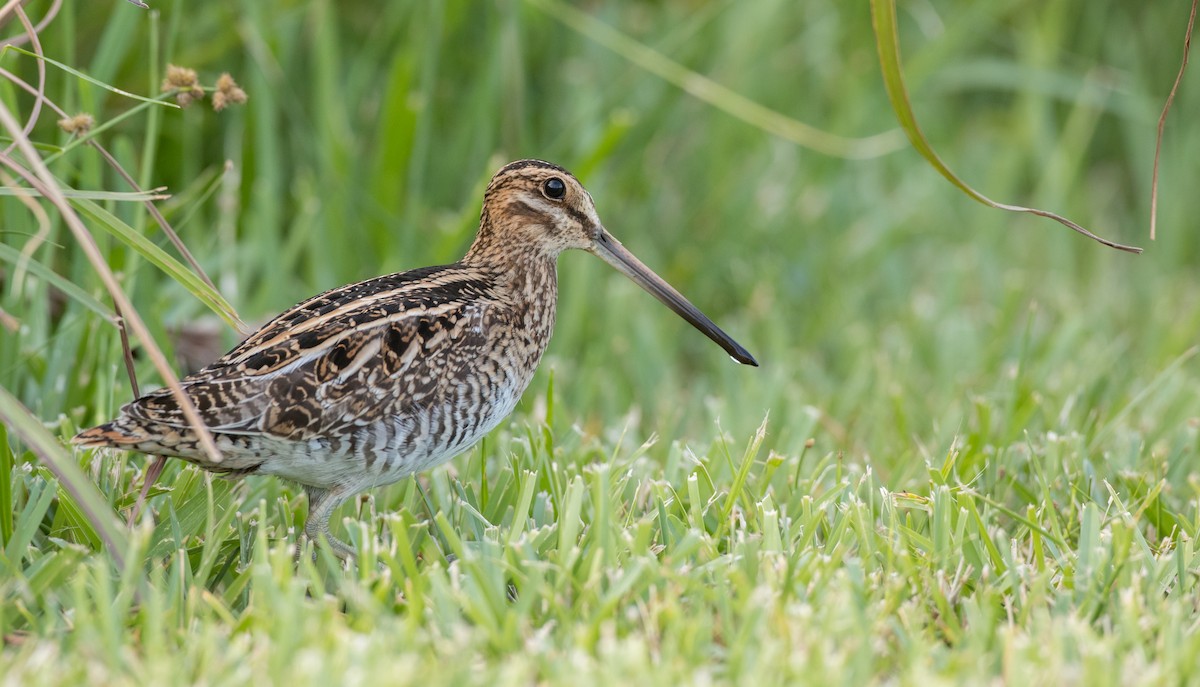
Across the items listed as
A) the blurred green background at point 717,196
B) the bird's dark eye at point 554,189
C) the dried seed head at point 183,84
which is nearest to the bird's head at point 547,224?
the bird's dark eye at point 554,189

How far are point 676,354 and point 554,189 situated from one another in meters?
1.86

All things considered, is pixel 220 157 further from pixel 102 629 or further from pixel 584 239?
pixel 102 629

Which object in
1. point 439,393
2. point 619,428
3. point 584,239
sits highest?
point 584,239

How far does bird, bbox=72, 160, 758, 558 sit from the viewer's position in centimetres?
299

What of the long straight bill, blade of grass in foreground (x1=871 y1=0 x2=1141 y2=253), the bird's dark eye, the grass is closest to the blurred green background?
the grass

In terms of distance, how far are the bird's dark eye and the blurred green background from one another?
449mm

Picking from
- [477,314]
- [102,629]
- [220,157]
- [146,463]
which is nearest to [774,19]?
[220,157]

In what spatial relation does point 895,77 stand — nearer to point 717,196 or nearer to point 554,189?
point 554,189

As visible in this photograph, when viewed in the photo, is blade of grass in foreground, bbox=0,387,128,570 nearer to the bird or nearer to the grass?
the grass

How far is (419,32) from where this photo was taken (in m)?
5.29

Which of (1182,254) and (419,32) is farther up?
(419,32)

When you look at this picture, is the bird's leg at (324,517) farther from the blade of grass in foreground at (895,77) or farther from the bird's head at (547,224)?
the blade of grass in foreground at (895,77)

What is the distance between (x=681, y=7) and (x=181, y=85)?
12.0 ft

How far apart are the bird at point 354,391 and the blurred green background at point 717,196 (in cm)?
38
